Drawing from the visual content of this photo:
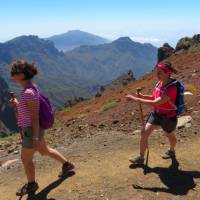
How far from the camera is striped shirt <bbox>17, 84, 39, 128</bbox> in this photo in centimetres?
891

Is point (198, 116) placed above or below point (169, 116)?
below

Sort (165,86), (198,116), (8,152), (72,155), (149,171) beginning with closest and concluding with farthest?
(165,86), (149,171), (72,155), (198,116), (8,152)

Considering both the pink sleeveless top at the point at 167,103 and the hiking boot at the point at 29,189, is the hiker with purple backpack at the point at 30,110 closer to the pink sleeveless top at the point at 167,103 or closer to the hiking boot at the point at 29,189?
the hiking boot at the point at 29,189

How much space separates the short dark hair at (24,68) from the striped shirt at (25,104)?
0.25m

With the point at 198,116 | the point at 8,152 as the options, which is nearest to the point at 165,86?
the point at 198,116

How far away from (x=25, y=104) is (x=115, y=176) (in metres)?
2.83

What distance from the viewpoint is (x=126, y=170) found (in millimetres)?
10734

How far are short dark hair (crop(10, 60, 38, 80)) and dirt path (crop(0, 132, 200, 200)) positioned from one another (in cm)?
269

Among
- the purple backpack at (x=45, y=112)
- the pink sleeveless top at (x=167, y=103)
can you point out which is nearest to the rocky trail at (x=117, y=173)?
the pink sleeveless top at (x=167, y=103)

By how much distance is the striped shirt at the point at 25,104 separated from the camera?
8.91 m

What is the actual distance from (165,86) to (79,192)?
2858 millimetres

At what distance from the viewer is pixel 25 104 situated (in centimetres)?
897

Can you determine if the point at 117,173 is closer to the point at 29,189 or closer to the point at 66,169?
the point at 66,169

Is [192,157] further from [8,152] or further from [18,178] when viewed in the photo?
[8,152]
